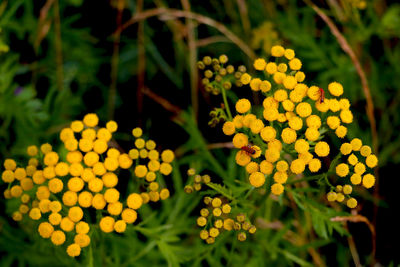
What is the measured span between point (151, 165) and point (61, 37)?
199cm

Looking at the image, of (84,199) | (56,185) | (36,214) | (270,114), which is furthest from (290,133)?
(36,214)

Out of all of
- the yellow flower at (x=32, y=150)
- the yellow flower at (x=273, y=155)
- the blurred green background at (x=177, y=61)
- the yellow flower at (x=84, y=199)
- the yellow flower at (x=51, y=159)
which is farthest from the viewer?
the blurred green background at (x=177, y=61)

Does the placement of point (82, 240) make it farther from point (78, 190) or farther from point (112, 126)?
point (112, 126)

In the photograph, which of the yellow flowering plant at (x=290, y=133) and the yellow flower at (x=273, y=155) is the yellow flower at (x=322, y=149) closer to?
the yellow flowering plant at (x=290, y=133)

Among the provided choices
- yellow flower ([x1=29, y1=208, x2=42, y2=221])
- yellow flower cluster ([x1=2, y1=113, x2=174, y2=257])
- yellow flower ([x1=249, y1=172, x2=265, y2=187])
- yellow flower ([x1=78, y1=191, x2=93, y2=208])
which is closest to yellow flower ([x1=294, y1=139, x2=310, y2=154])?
yellow flower ([x1=249, y1=172, x2=265, y2=187])

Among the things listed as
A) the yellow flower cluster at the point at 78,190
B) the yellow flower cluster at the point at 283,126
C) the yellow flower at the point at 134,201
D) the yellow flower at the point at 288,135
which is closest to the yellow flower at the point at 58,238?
the yellow flower cluster at the point at 78,190

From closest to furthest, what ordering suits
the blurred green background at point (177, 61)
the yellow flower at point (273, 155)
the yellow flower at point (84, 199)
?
the yellow flower at point (273, 155), the yellow flower at point (84, 199), the blurred green background at point (177, 61)

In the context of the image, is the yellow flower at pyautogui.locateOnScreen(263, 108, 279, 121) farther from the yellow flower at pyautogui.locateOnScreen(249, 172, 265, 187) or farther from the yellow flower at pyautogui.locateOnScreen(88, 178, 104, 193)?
the yellow flower at pyautogui.locateOnScreen(88, 178, 104, 193)

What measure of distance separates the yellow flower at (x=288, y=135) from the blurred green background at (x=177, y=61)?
1.37 metres

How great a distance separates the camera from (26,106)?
338 centimetres

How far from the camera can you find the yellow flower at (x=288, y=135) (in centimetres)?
218

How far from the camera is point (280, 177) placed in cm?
221

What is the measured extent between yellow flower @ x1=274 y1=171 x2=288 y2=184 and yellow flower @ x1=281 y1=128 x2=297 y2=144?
158 millimetres

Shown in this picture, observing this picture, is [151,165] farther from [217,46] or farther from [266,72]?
Result: [217,46]
